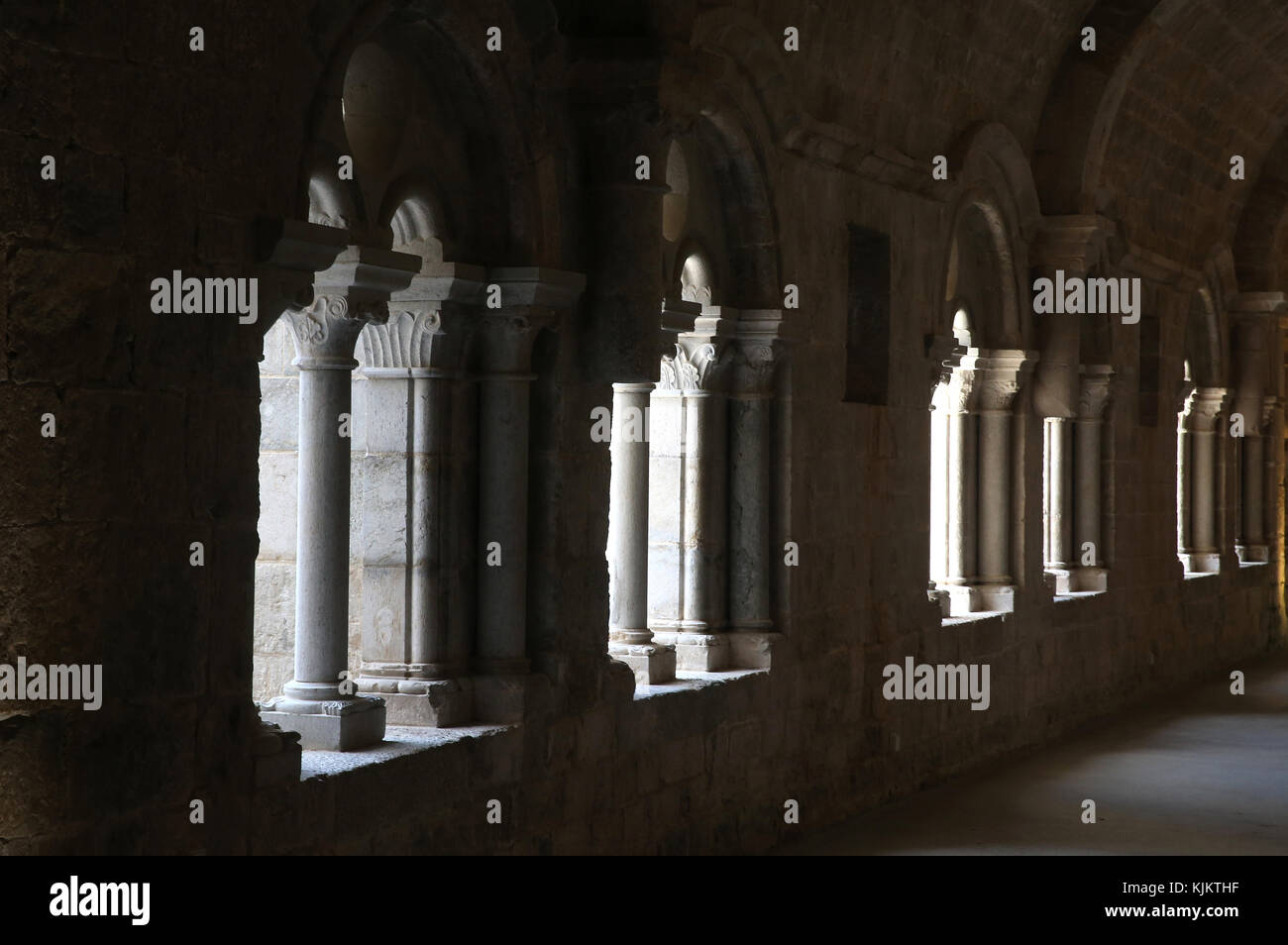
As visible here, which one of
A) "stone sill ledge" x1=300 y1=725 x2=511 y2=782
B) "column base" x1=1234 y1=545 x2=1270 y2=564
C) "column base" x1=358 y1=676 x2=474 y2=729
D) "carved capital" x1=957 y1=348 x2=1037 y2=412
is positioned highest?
"carved capital" x1=957 y1=348 x2=1037 y2=412

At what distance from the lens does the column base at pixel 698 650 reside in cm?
722

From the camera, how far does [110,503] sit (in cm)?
391

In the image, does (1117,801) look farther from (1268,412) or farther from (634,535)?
(1268,412)

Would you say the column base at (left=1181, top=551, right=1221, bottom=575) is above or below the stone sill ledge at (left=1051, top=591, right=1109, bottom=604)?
above

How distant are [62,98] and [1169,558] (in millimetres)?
11104

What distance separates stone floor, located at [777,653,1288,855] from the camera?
7371 millimetres

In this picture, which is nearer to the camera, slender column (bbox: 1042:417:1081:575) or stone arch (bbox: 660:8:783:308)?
stone arch (bbox: 660:8:783:308)

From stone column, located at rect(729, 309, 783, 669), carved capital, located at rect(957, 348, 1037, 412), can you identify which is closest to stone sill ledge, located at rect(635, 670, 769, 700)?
stone column, located at rect(729, 309, 783, 669)

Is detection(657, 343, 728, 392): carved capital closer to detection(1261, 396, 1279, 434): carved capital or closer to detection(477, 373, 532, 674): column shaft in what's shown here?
detection(477, 373, 532, 674): column shaft

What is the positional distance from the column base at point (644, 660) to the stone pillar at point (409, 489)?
1.27 meters

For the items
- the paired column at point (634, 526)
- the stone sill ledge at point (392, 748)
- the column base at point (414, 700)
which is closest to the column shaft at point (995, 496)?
the paired column at point (634, 526)

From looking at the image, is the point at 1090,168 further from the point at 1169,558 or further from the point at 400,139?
the point at 400,139

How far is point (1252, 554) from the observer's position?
1644 cm

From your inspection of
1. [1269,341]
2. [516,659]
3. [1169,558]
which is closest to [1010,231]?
[1169,558]
